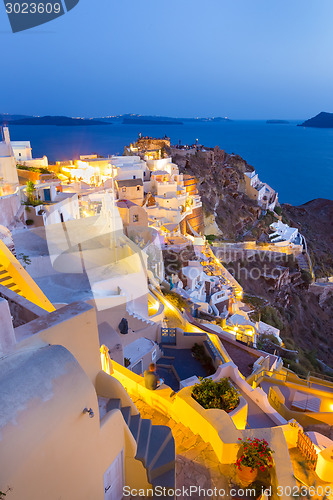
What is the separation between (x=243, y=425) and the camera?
6176mm

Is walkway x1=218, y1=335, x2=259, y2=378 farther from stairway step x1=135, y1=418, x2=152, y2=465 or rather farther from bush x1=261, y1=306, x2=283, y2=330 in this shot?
bush x1=261, y1=306, x2=283, y2=330

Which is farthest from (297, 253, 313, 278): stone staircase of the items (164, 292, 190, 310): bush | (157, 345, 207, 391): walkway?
(157, 345, 207, 391): walkway

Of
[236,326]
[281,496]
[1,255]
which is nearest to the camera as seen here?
[281,496]

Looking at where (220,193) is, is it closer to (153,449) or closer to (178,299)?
(178,299)

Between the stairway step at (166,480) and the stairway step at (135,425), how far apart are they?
1.83 feet

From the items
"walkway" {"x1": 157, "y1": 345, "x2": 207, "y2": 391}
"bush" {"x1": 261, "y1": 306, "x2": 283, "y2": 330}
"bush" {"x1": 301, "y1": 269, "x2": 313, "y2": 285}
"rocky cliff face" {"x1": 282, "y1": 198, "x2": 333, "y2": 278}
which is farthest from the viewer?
"rocky cliff face" {"x1": 282, "y1": 198, "x2": 333, "y2": 278}

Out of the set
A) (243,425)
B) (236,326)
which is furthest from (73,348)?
(236,326)

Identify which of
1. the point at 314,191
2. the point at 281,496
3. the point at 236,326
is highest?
the point at 281,496

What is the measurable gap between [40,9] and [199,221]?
2809 centimetres

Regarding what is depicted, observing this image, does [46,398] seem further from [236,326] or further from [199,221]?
[199,221]

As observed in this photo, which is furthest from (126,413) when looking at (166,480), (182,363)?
(182,363)

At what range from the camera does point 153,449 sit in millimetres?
4531

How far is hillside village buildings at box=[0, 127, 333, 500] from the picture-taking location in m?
3.00

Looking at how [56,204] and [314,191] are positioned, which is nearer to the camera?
[56,204]
